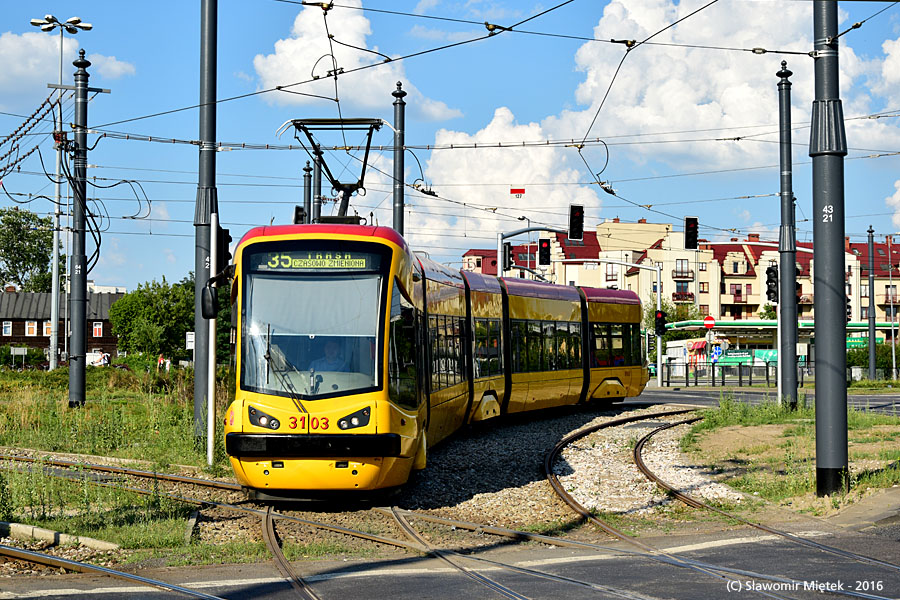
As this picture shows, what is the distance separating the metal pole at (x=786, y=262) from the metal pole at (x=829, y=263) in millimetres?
10470

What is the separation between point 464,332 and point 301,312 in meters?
7.40

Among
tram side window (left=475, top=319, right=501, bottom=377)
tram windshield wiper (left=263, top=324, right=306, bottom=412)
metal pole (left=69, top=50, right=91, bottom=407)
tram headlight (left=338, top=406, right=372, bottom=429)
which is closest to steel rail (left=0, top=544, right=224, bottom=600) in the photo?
tram windshield wiper (left=263, top=324, right=306, bottom=412)

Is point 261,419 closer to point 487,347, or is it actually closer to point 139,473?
point 139,473

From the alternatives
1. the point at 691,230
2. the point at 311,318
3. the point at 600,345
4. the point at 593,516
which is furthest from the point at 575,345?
the point at 311,318

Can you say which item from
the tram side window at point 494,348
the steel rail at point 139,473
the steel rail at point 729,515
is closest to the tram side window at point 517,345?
the tram side window at point 494,348

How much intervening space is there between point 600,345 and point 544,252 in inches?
411

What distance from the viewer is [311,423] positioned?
11234 millimetres

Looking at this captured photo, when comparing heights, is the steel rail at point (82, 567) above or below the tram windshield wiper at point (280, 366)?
below

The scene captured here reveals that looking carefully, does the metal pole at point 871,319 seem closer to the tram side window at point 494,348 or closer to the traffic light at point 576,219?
the traffic light at point 576,219

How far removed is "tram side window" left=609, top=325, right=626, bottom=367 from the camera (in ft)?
90.1

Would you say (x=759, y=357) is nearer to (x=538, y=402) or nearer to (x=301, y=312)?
(x=538, y=402)

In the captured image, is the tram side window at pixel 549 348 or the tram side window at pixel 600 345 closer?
the tram side window at pixel 549 348

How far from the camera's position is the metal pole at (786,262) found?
22.7 m

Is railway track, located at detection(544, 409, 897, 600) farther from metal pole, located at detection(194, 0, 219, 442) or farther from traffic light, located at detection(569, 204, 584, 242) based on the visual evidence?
traffic light, located at detection(569, 204, 584, 242)
